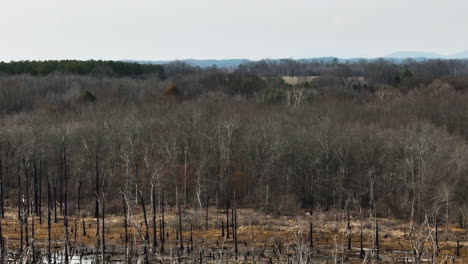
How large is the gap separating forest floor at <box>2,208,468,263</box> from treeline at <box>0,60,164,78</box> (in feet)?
209

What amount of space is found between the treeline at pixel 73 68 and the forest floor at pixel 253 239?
63617mm

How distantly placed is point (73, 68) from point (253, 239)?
7823cm

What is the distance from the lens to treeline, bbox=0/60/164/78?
333 feet

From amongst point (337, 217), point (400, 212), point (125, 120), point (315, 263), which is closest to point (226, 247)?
point (315, 263)

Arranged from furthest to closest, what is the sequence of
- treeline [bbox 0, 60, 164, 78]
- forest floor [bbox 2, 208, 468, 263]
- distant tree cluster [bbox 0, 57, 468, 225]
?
treeline [bbox 0, 60, 164, 78] < distant tree cluster [bbox 0, 57, 468, 225] < forest floor [bbox 2, 208, 468, 263]

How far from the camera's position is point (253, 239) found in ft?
108

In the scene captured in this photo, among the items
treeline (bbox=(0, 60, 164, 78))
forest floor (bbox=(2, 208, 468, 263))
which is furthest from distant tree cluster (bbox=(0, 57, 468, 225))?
treeline (bbox=(0, 60, 164, 78))

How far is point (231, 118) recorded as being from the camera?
56625mm

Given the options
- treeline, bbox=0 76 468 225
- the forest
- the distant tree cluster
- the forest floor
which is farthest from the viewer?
treeline, bbox=0 76 468 225

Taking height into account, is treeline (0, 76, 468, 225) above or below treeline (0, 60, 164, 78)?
below

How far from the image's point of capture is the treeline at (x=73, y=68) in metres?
102

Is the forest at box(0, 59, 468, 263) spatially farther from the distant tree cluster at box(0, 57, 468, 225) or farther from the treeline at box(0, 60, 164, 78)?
the treeline at box(0, 60, 164, 78)

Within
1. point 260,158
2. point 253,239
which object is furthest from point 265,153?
point 253,239

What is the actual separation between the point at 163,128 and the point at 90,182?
938 cm
